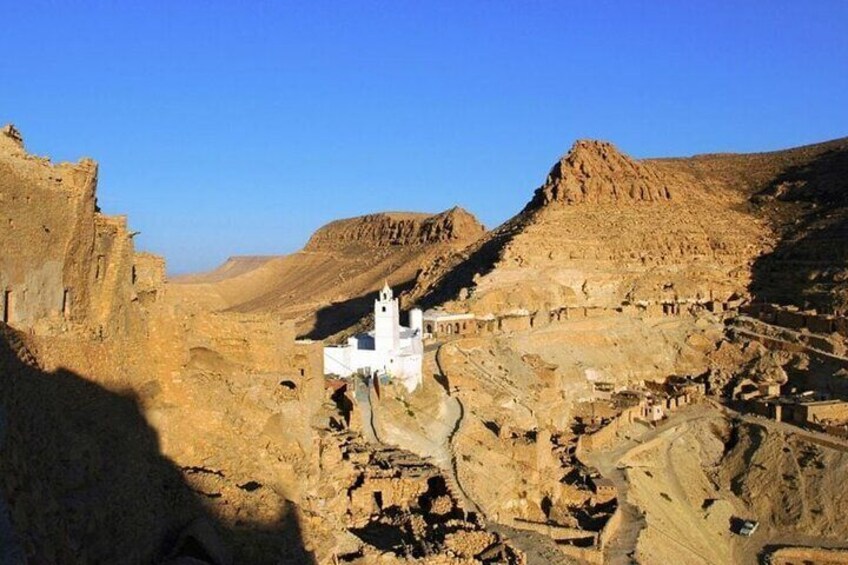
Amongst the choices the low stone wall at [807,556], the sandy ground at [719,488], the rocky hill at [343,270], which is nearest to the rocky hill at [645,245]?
the rocky hill at [343,270]

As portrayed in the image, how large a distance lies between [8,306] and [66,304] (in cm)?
116

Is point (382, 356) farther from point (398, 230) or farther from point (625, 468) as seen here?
point (398, 230)

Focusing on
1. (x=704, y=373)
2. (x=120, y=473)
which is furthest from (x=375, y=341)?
(x=704, y=373)

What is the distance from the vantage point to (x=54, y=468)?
301 inches

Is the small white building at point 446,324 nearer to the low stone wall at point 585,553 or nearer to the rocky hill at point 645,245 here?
the rocky hill at point 645,245

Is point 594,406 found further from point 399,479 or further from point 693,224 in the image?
point 693,224

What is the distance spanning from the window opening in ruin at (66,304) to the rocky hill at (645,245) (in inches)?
999

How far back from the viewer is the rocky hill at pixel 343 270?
51656 millimetres

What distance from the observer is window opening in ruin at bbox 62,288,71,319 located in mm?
10125

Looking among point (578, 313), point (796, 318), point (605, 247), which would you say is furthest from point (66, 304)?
point (605, 247)

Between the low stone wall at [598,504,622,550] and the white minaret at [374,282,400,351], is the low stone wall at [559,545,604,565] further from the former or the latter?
the white minaret at [374,282,400,351]

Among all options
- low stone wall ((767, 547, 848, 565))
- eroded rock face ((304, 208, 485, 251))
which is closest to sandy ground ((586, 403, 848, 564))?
low stone wall ((767, 547, 848, 565))

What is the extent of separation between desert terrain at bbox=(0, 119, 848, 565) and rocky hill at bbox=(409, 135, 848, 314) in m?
0.17

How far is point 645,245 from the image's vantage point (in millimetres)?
45219
